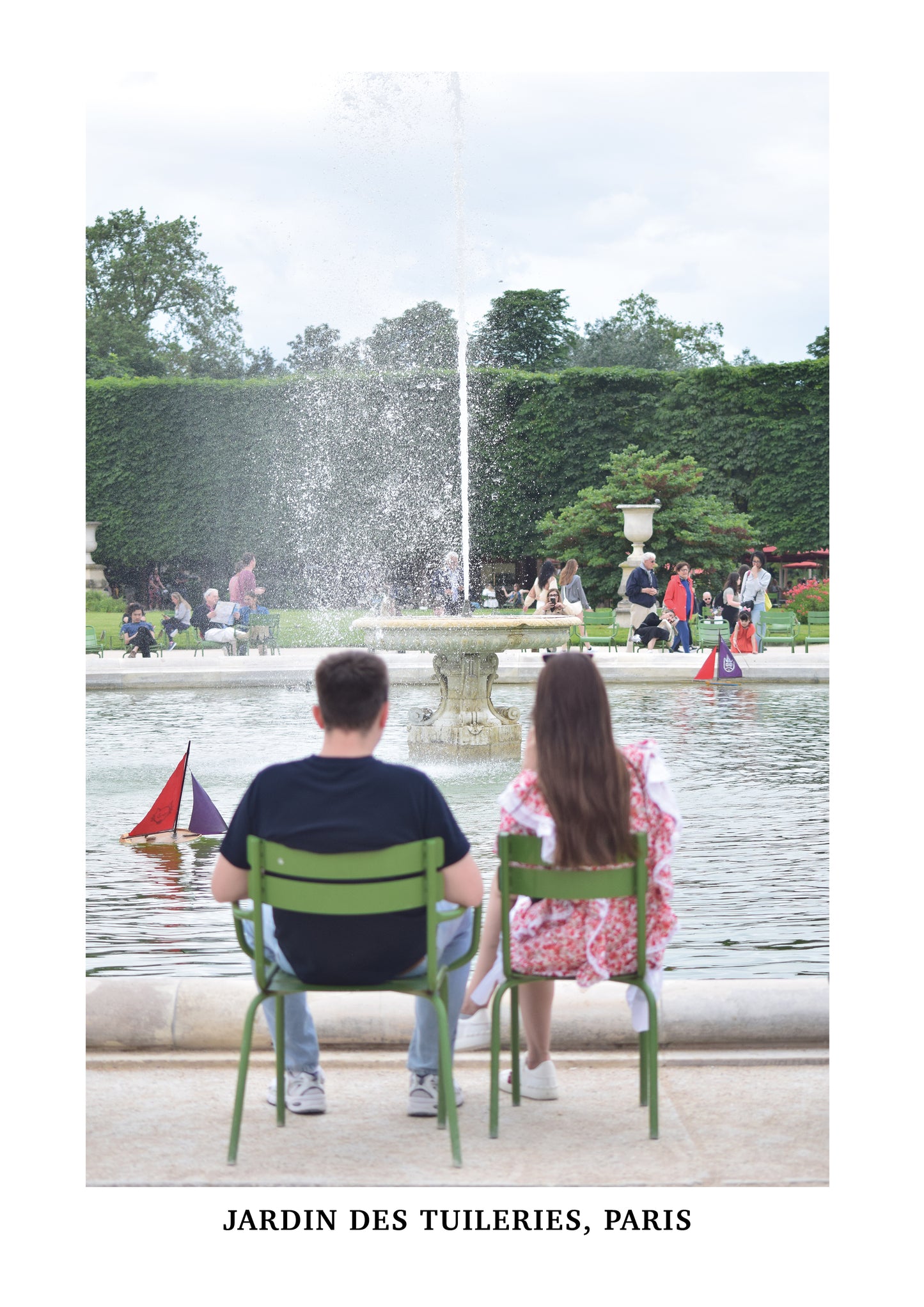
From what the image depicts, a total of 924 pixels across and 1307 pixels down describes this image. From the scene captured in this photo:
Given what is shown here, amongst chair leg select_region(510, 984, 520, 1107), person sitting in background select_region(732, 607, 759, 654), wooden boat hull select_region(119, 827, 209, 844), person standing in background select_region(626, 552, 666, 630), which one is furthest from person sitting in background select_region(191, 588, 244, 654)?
chair leg select_region(510, 984, 520, 1107)

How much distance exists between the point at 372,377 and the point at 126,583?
25.0 feet

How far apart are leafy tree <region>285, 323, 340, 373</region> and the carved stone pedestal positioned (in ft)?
81.1

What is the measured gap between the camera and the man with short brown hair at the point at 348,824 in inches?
116

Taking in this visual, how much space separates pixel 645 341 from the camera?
46875 millimetres

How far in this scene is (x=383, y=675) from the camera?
305 centimetres

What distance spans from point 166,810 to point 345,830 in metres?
3.71

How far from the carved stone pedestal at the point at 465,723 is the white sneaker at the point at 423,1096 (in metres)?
5.86

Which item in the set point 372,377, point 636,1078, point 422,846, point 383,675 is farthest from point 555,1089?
point 372,377

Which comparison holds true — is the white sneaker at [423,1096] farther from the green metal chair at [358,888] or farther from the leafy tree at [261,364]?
the leafy tree at [261,364]

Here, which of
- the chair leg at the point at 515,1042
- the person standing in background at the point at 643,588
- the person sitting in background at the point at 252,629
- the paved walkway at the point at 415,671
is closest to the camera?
the chair leg at the point at 515,1042

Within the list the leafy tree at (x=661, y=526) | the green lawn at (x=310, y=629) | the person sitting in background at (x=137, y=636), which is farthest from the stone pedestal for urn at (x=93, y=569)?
the person sitting in background at (x=137, y=636)

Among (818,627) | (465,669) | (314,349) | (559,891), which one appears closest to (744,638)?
(818,627)

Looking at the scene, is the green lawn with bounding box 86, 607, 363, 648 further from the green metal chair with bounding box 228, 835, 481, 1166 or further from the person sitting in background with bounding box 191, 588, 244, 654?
the green metal chair with bounding box 228, 835, 481, 1166
